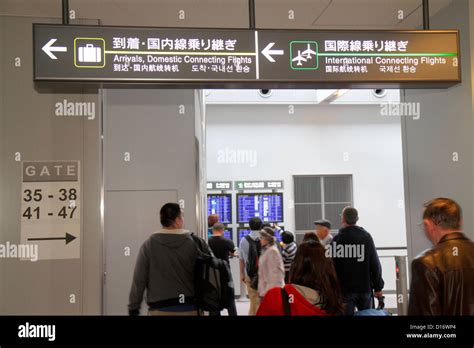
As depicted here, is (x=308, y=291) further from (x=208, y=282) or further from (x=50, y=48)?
(x=50, y=48)

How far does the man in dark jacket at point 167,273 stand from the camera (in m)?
3.46

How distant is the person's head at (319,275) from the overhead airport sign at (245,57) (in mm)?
1556

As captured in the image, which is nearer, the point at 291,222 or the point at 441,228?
the point at 441,228

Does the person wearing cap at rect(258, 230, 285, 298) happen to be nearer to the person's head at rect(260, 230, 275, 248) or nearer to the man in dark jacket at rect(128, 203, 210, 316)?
the person's head at rect(260, 230, 275, 248)

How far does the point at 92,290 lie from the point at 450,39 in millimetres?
3551

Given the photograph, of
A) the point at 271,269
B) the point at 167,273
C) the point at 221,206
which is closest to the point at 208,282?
the point at 167,273

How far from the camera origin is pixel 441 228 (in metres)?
2.35

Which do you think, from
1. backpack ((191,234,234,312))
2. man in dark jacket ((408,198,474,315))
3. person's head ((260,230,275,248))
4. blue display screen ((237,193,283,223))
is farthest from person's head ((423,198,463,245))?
blue display screen ((237,193,283,223))

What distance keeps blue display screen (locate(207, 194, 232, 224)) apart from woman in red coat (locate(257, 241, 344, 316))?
26.7 ft

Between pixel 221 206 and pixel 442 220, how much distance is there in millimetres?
8317

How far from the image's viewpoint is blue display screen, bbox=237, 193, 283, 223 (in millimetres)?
10594

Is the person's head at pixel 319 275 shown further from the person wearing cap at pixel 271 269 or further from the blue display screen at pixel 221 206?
the blue display screen at pixel 221 206

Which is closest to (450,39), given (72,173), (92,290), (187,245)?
(187,245)

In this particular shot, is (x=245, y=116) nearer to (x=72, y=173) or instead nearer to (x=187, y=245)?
(x=72, y=173)
